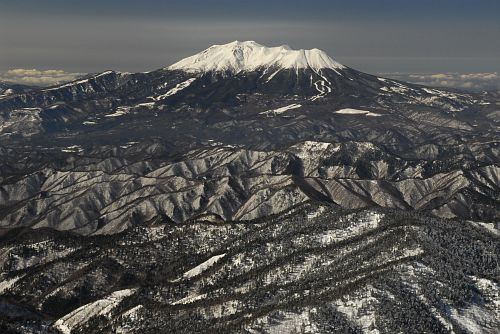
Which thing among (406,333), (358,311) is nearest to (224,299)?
(358,311)

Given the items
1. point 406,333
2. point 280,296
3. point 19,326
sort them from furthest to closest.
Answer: point 280,296 → point 19,326 → point 406,333

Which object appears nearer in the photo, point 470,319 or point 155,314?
point 470,319

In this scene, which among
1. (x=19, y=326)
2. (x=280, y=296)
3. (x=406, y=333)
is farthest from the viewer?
(x=280, y=296)

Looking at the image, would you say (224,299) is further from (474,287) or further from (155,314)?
(474,287)

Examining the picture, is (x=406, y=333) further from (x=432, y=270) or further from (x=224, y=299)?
(x=224, y=299)

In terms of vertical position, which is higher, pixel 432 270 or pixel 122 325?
pixel 432 270

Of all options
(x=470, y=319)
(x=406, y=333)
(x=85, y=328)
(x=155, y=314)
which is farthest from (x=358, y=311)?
(x=85, y=328)

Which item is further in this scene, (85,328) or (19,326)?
(85,328)

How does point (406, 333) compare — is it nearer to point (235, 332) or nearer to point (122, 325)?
point (235, 332)

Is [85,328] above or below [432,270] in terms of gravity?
below
